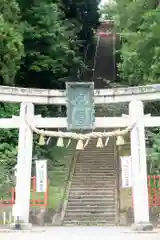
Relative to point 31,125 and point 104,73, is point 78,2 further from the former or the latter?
point 31,125

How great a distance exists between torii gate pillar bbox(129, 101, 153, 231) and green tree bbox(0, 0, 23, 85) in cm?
618

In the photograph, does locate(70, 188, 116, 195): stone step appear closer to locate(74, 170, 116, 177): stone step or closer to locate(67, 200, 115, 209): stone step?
locate(67, 200, 115, 209): stone step

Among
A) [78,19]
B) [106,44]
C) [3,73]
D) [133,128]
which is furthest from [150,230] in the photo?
[106,44]

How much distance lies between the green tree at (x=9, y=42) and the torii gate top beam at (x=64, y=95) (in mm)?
4305

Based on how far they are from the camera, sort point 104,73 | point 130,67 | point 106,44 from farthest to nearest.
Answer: point 106,44, point 104,73, point 130,67

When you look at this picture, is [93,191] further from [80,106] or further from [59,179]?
[80,106]

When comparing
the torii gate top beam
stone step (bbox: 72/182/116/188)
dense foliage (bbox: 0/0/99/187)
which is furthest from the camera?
dense foliage (bbox: 0/0/99/187)

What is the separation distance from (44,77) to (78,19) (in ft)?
31.7

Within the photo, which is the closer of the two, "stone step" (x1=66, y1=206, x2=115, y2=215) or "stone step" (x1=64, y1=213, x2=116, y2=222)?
"stone step" (x1=64, y1=213, x2=116, y2=222)

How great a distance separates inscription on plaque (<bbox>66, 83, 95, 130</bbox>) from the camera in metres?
11.5

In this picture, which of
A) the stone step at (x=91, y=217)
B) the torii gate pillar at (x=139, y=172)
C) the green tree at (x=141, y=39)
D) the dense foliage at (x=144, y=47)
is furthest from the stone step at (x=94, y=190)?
the green tree at (x=141, y=39)

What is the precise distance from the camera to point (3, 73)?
1577cm

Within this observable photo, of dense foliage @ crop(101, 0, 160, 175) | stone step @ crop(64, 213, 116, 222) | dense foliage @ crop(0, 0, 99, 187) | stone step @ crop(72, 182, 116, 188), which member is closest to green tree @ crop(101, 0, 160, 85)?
dense foliage @ crop(101, 0, 160, 175)

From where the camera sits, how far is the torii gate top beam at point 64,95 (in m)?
11.4
